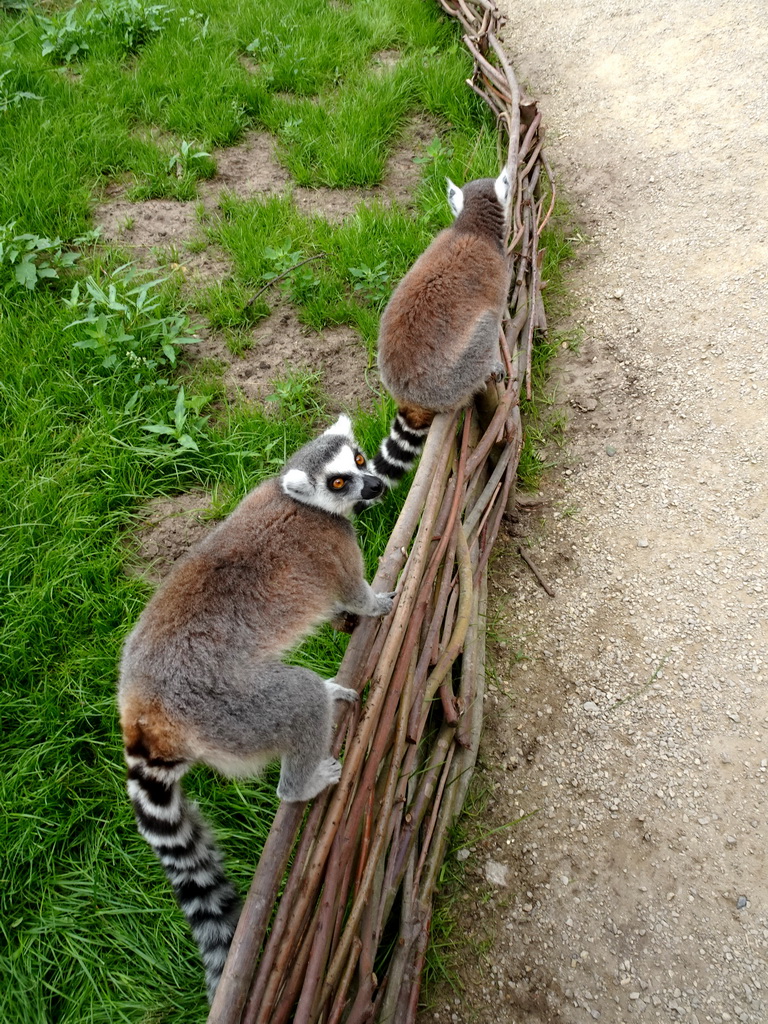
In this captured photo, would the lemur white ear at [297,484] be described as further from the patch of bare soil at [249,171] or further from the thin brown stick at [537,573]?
the patch of bare soil at [249,171]

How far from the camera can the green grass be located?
2.10 meters

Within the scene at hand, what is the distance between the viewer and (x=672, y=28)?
5562 mm

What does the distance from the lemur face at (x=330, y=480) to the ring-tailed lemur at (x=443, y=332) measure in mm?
457

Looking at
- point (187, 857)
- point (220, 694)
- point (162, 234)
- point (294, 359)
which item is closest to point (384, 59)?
point (162, 234)

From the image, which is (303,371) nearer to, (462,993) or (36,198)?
(36,198)

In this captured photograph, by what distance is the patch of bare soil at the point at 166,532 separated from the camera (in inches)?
115

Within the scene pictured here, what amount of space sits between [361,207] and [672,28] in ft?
11.7

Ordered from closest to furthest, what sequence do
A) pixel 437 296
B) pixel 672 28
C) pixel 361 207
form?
1. pixel 437 296
2. pixel 361 207
3. pixel 672 28

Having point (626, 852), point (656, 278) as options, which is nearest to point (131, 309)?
point (656, 278)

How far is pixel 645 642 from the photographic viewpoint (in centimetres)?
269

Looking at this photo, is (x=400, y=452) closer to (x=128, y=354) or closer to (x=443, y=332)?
(x=443, y=332)

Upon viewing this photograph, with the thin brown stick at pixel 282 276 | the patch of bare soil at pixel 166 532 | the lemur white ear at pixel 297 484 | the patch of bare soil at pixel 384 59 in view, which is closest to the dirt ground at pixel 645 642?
the lemur white ear at pixel 297 484

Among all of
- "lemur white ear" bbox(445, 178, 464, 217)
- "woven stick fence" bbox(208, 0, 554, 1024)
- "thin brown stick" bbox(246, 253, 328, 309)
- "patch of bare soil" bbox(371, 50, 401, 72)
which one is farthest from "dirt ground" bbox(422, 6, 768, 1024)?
"patch of bare soil" bbox(371, 50, 401, 72)

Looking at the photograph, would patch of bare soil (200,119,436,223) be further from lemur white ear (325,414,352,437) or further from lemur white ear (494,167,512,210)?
lemur white ear (325,414,352,437)
